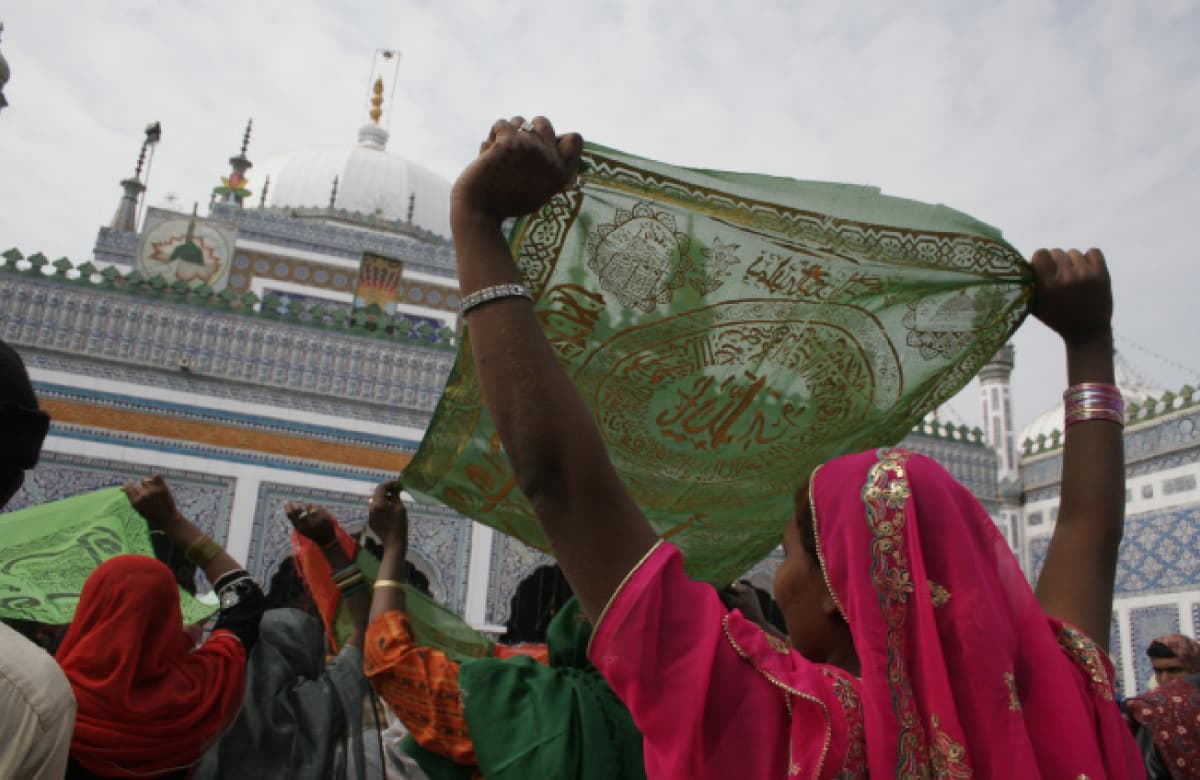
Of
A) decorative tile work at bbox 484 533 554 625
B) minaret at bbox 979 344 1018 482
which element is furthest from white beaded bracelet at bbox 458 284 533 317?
minaret at bbox 979 344 1018 482

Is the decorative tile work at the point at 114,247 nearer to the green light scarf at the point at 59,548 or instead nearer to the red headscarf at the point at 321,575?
the green light scarf at the point at 59,548

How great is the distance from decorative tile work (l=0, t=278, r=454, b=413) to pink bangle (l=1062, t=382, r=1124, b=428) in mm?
5342

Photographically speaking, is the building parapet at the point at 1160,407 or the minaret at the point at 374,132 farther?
the minaret at the point at 374,132

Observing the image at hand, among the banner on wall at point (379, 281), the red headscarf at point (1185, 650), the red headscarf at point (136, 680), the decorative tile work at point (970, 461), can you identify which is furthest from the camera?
the banner on wall at point (379, 281)

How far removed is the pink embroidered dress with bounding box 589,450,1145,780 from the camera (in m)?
0.54

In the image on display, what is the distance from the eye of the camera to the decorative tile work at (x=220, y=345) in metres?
5.52

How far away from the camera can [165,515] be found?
1464mm

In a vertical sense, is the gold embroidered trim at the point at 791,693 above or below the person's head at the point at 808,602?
below

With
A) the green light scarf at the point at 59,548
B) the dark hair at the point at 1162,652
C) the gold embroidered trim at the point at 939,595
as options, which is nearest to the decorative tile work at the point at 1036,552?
the dark hair at the point at 1162,652

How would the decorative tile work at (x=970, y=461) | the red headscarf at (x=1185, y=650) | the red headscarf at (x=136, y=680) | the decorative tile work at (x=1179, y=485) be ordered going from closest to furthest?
the red headscarf at (x=136, y=680)
the red headscarf at (x=1185, y=650)
the decorative tile work at (x=1179, y=485)
the decorative tile work at (x=970, y=461)

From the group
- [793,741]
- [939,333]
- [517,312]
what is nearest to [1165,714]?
[939,333]

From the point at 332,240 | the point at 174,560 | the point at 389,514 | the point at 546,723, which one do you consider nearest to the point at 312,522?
the point at 389,514

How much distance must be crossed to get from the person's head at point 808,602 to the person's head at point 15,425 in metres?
→ 0.56

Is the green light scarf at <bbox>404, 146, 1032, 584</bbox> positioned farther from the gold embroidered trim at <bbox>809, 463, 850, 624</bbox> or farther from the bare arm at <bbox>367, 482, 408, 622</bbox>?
the gold embroidered trim at <bbox>809, 463, 850, 624</bbox>
